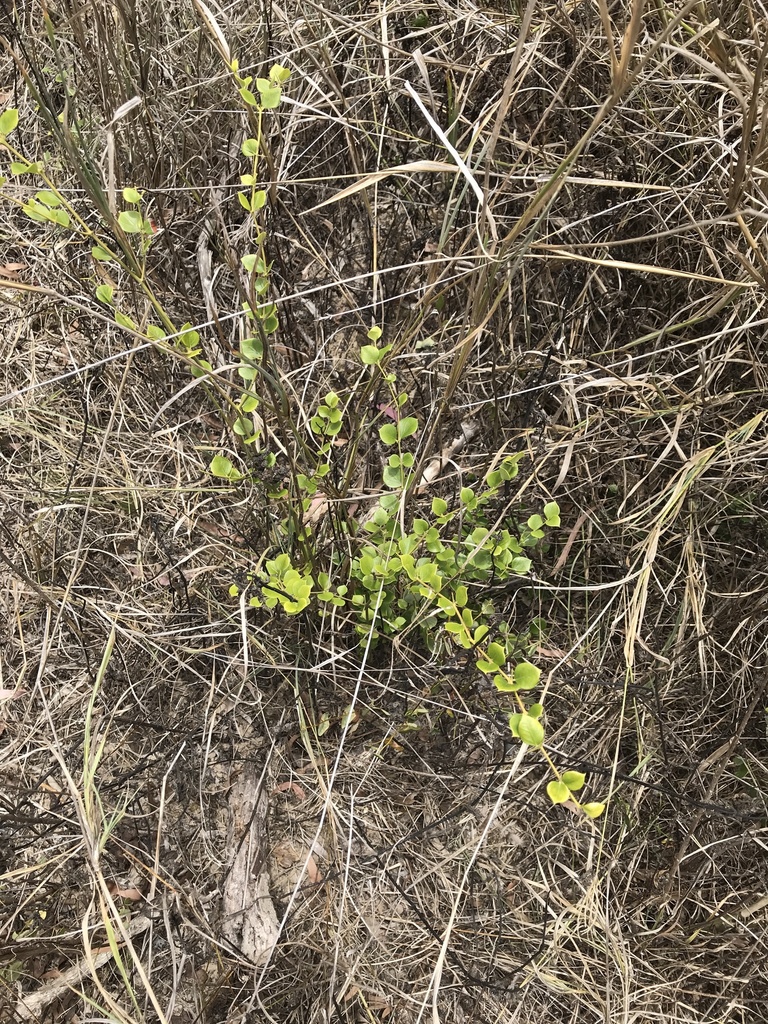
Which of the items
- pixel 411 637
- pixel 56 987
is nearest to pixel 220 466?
pixel 411 637

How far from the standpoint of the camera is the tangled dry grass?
1.35 meters

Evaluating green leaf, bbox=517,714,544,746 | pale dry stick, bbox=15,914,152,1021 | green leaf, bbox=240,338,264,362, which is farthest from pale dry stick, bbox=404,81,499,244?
pale dry stick, bbox=15,914,152,1021

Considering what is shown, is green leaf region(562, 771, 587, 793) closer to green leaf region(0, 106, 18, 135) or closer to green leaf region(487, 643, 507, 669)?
green leaf region(487, 643, 507, 669)

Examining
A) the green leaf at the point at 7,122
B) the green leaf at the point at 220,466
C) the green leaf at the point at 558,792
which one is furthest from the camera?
the green leaf at the point at 220,466

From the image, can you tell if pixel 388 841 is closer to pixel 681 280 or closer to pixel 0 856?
pixel 0 856

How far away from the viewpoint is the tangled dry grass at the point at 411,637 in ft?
4.44

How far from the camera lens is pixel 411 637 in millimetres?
1460

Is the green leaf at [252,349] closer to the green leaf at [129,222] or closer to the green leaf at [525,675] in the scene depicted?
the green leaf at [129,222]

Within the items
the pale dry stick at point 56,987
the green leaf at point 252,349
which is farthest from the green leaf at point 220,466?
the pale dry stick at point 56,987

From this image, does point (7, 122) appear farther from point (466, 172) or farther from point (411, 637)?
point (411, 637)

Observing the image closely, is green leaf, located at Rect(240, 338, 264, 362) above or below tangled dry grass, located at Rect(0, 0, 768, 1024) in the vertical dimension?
above

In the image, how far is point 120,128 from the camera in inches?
66.2

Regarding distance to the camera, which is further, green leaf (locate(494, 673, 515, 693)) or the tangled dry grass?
the tangled dry grass

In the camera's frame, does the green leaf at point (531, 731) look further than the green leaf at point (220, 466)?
No
